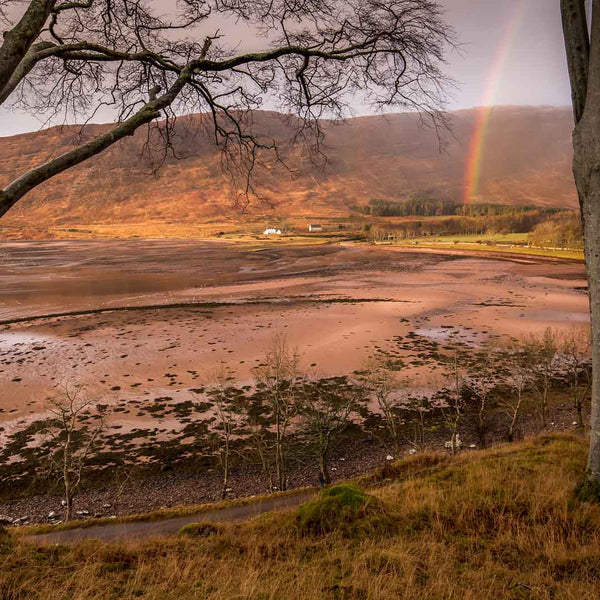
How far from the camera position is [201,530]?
18.6ft

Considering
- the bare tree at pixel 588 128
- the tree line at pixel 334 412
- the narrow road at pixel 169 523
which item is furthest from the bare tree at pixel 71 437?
the bare tree at pixel 588 128

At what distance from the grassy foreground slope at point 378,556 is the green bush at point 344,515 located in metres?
0.02

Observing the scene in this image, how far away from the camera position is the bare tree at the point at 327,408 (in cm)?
1659

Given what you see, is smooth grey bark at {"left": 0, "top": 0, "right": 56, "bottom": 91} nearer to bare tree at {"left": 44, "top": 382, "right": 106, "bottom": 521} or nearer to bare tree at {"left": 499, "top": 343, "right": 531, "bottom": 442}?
bare tree at {"left": 44, "top": 382, "right": 106, "bottom": 521}

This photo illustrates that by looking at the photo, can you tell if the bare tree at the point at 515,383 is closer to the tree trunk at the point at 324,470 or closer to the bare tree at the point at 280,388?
the tree trunk at the point at 324,470

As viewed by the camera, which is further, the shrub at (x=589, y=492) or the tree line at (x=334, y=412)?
the tree line at (x=334, y=412)

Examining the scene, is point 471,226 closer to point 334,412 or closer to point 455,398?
point 455,398

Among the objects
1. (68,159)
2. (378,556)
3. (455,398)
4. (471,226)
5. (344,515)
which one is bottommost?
(455,398)

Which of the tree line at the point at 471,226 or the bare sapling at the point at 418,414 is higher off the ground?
the tree line at the point at 471,226

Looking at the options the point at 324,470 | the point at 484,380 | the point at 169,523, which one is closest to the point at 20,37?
the point at 169,523

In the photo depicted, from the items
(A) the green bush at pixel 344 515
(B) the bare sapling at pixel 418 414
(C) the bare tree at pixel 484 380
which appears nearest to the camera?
(A) the green bush at pixel 344 515

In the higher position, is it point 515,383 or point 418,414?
point 515,383

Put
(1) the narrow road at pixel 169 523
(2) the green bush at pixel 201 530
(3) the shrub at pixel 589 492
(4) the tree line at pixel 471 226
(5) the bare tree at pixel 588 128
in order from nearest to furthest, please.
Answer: (5) the bare tree at pixel 588 128, (3) the shrub at pixel 589 492, (2) the green bush at pixel 201 530, (1) the narrow road at pixel 169 523, (4) the tree line at pixel 471 226

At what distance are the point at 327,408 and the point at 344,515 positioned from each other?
43.3ft
